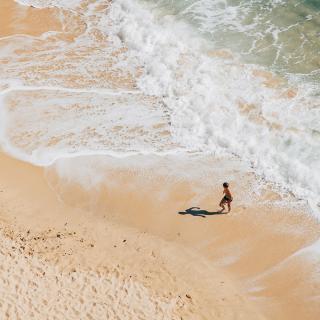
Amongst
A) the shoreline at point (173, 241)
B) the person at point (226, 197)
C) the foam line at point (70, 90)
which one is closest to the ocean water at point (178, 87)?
the foam line at point (70, 90)

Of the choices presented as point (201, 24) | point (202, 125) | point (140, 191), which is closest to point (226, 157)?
point (202, 125)

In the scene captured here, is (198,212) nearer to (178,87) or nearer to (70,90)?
(178,87)

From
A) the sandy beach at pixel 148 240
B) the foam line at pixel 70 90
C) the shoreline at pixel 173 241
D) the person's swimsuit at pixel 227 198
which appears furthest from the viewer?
the foam line at pixel 70 90

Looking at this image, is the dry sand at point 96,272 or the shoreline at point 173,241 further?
the shoreline at point 173,241

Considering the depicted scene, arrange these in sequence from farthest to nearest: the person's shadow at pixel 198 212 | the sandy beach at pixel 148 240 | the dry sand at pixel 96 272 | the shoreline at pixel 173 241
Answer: the person's shadow at pixel 198 212, the shoreline at pixel 173 241, the sandy beach at pixel 148 240, the dry sand at pixel 96 272

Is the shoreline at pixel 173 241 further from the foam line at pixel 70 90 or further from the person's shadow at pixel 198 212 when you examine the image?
the foam line at pixel 70 90

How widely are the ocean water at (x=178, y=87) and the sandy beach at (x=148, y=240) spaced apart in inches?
17.8

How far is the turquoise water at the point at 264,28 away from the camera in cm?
2105

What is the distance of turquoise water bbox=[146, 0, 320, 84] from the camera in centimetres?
2105

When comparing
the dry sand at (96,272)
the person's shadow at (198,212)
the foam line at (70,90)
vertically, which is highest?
the foam line at (70,90)

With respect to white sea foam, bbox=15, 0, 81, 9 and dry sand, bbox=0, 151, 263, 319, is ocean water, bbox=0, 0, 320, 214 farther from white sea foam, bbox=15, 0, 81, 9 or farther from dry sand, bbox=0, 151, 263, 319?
dry sand, bbox=0, 151, 263, 319

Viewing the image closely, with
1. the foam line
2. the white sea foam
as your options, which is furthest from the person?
the white sea foam

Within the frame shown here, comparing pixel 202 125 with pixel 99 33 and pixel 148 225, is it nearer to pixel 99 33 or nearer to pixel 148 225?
pixel 148 225

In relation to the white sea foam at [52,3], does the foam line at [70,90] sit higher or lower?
lower
